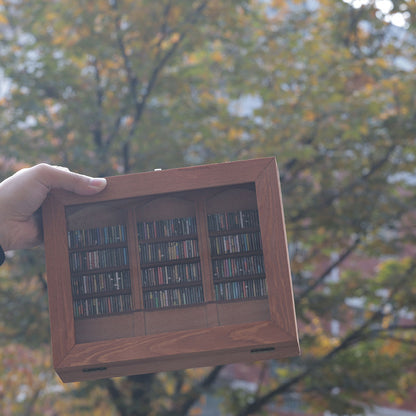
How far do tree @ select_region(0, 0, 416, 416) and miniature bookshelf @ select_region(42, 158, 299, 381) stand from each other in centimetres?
333

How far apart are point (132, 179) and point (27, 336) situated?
13.1 ft

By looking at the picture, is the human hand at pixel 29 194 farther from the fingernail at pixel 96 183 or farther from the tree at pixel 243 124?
the tree at pixel 243 124

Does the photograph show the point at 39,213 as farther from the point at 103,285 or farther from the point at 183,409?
the point at 183,409

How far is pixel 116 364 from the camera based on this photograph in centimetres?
159

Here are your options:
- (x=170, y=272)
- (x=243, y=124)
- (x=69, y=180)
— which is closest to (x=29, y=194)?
(x=69, y=180)

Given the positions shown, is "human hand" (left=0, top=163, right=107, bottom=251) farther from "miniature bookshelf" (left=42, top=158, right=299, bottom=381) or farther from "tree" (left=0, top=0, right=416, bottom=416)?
"tree" (left=0, top=0, right=416, bottom=416)

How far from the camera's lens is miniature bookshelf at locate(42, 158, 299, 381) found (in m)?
1.60

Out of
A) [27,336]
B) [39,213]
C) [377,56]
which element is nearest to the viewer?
[39,213]

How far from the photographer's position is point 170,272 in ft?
5.50

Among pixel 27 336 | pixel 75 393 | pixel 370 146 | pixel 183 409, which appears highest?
pixel 370 146

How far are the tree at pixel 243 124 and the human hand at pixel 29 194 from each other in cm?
313

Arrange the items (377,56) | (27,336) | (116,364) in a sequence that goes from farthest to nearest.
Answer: (377,56)
(27,336)
(116,364)

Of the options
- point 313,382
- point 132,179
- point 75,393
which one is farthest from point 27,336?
point 132,179

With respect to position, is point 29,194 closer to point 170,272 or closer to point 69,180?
point 69,180
